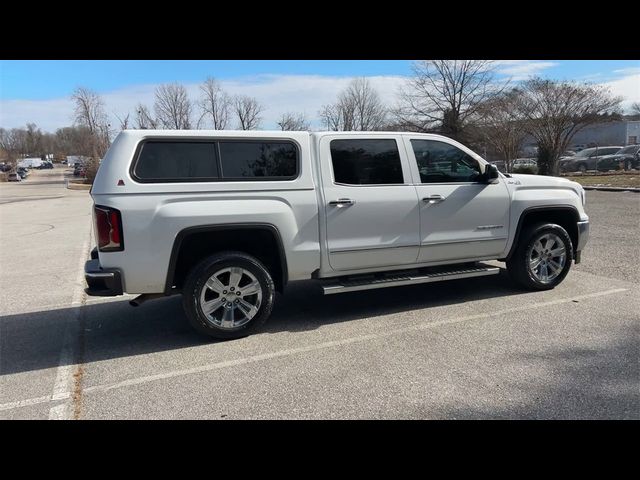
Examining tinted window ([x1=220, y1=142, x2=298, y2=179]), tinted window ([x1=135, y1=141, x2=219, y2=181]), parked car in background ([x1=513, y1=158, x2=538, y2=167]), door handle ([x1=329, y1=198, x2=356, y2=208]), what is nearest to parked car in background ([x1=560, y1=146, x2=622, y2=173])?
parked car in background ([x1=513, y1=158, x2=538, y2=167])

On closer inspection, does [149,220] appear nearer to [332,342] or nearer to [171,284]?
[171,284]

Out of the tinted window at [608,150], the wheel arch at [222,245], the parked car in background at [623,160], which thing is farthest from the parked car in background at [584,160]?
the wheel arch at [222,245]

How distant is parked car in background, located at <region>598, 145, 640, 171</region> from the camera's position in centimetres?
2978

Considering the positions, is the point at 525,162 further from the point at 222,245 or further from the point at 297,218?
the point at 222,245

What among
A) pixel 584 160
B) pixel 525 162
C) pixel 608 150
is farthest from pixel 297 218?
pixel 608 150

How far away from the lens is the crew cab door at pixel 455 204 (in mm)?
5242

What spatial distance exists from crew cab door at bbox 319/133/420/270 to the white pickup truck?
1 centimetres

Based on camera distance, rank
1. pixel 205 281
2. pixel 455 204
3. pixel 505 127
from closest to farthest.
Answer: pixel 205 281 → pixel 455 204 → pixel 505 127

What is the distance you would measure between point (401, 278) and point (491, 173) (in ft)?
5.49

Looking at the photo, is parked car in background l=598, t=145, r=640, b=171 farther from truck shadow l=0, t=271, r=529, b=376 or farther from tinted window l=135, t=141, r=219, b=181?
tinted window l=135, t=141, r=219, b=181

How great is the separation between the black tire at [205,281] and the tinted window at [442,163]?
216 centimetres

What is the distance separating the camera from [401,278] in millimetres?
5156

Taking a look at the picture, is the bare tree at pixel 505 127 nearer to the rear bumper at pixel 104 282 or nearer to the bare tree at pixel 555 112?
the bare tree at pixel 555 112

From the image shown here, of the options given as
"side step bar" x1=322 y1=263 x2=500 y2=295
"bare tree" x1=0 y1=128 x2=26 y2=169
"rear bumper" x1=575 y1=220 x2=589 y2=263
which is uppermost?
"bare tree" x1=0 y1=128 x2=26 y2=169
